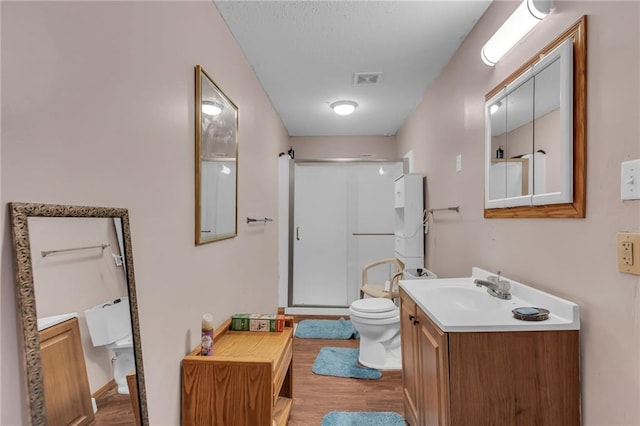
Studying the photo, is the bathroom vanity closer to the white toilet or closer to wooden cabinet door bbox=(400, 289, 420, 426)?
wooden cabinet door bbox=(400, 289, 420, 426)

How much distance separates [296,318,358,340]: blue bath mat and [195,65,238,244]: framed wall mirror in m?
1.84

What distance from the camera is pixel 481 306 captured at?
1.64m

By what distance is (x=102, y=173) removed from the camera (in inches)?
38.4

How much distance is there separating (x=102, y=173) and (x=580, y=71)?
156cm

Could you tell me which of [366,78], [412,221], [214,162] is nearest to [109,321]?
[214,162]

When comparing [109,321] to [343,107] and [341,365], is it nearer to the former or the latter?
[341,365]

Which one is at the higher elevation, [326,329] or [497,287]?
[497,287]

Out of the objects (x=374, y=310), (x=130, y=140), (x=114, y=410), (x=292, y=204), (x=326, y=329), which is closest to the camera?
(x=114, y=410)

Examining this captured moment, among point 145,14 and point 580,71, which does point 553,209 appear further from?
point 145,14

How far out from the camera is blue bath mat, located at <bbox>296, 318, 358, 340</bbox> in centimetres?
350

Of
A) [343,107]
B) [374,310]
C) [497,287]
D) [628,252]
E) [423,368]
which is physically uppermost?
[343,107]

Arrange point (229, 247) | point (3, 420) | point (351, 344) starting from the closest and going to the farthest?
point (3, 420)
point (229, 247)
point (351, 344)

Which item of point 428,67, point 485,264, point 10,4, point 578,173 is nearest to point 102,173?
point 10,4

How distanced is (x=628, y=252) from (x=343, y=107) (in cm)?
268
